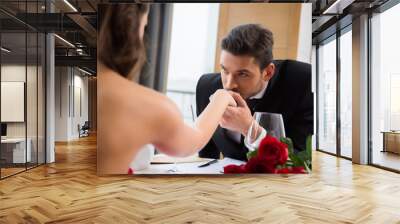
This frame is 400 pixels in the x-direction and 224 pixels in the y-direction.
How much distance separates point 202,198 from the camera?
4500 millimetres

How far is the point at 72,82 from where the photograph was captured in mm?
15297

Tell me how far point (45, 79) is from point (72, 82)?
7804 mm

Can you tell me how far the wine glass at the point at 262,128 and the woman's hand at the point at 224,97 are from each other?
0.38 m

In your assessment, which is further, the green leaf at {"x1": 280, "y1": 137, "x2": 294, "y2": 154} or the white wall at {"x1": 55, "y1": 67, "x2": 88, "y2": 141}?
the white wall at {"x1": 55, "y1": 67, "x2": 88, "y2": 141}

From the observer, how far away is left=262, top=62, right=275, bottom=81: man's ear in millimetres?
5652

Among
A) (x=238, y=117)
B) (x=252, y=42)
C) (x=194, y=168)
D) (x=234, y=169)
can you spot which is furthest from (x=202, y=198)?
(x=252, y=42)

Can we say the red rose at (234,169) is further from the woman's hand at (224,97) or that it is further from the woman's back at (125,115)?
the woman's back at (125,115)

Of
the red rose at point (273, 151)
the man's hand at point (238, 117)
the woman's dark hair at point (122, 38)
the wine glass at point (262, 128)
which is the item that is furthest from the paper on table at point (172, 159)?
the woman's dark hair at point (122, 38)

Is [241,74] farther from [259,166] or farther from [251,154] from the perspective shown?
[259,166]

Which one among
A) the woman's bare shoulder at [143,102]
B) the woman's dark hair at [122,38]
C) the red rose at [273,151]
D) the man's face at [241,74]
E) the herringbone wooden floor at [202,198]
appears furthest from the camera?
the red rose at [273,151]

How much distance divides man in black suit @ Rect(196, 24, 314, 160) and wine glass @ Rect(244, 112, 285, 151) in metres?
0.07

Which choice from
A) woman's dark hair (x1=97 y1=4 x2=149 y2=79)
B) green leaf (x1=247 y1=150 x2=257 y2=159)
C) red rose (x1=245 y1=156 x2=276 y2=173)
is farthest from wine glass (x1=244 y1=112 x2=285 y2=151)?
woman's dark hair (x1=97 y1=4 x2=149 y2=79)

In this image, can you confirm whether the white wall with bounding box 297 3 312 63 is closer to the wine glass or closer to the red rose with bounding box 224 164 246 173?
the wine glass

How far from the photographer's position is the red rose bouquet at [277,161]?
5.75 metres
